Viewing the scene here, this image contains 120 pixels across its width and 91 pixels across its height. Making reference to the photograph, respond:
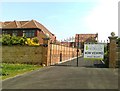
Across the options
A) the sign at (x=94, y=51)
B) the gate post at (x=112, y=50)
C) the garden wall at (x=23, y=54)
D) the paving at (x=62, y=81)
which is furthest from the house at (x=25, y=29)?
the paving at (x=62, y=81)

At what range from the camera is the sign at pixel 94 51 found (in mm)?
23609

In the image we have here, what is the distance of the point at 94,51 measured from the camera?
23750mm

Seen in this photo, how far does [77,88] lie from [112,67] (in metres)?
12.0

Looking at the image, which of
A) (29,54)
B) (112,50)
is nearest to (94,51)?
(112,50)

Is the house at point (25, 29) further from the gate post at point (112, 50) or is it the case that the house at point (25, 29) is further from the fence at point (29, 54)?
the gate post at point (112, 50)

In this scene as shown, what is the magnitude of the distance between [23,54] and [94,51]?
7.76m

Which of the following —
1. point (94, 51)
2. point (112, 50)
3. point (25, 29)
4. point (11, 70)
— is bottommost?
point (11, 70)

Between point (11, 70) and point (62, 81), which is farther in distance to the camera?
point (11, 70)

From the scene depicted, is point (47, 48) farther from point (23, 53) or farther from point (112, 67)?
point (112, 67)

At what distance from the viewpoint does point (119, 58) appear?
2306 centimetres

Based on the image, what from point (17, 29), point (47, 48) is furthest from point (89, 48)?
point (17, 29)

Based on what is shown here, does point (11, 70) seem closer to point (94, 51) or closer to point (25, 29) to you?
point (94, 51)

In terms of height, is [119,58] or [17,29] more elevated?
[17,29]

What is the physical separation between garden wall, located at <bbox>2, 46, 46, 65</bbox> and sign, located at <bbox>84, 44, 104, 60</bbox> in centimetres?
452
